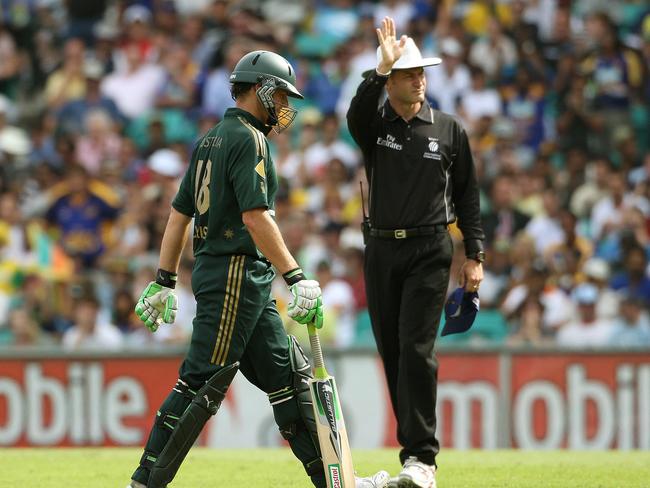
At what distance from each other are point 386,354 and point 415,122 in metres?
1.38

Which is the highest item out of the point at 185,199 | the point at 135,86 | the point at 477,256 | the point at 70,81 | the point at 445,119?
the point at 70,81

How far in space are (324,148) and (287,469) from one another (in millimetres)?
7935

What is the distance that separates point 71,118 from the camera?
17641mm

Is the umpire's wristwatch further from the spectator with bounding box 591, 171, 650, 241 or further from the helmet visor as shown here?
the spectator with bounding box 591, 171, 650, 241

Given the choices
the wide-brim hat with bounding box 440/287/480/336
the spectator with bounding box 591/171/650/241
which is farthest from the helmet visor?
the spectator with bounding box 591/171/650/241

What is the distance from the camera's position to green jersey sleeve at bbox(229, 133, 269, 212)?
6578 millimetres

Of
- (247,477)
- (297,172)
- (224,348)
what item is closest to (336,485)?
(224,348)

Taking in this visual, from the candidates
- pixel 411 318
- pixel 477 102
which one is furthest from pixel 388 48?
pixel 477 102

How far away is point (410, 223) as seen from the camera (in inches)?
301

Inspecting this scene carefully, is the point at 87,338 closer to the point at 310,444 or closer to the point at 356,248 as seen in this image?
the point at 356,248

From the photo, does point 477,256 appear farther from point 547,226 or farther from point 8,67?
point 8,67

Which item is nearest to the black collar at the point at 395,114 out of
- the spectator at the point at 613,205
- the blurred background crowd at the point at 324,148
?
the blurred background crowd at the point at 324,148

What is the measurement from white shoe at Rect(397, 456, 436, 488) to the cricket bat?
617 mm

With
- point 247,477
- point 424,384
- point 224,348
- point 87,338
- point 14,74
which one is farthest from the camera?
point 14,74
